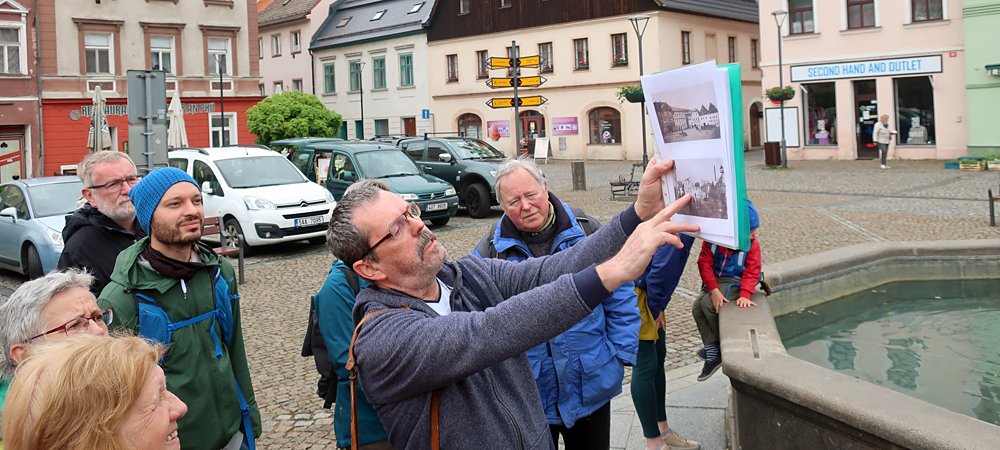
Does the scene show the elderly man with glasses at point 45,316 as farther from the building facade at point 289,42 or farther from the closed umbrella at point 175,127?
the building facade at point 289,42

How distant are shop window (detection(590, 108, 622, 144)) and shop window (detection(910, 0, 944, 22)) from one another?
13.5 m

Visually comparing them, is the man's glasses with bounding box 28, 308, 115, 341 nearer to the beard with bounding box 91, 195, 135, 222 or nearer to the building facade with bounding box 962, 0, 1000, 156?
the beard with bounding box 91, 195, 135, 222

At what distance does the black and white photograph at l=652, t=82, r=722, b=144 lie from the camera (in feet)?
6.73

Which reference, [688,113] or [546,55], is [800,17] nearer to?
[546,55]

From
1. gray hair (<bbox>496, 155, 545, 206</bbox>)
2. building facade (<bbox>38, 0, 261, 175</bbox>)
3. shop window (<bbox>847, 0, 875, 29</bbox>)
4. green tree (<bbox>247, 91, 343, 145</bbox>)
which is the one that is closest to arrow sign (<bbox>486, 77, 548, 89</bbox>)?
shop window (<bbox>847, 0, 875, 29</bbox>)

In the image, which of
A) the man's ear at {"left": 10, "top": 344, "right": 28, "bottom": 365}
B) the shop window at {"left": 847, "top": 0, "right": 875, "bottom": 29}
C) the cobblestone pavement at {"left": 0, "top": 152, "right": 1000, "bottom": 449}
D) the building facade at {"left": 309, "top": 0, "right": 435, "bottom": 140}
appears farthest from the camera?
the building facade at {"left": 309, "top": 0, "right": 435, "bottom": 140}

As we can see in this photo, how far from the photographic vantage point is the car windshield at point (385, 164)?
52.1 ft

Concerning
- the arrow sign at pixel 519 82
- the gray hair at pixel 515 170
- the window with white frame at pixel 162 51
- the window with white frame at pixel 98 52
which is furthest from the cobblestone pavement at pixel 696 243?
the window with white frame at pixel 98 52

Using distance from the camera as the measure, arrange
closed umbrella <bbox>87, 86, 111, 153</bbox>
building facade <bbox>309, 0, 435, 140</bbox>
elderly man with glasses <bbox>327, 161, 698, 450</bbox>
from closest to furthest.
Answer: elderly man with glasses <bbox>327, 161, 698, 450</bbox> → closed umbrella <bbox>87, 86, 111, 153</bbox> → building facade <bbox>309, 0, 435, 140</bbox>

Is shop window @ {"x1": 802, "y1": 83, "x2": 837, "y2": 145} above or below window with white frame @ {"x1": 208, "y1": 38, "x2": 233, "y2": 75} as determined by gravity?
below

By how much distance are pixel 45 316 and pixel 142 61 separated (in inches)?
1462

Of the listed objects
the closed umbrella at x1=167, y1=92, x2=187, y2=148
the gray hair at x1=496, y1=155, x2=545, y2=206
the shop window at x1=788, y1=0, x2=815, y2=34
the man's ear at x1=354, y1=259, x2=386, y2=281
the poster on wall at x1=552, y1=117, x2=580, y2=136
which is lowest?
the man's ear at x1=354, y1=259, x2=386, y2=281

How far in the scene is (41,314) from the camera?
268 cm

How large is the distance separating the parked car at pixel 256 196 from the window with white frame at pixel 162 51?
79.7ft
